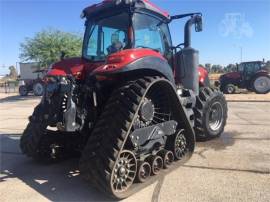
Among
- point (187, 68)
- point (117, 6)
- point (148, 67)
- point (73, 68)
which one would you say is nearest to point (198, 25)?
point (187, 68)

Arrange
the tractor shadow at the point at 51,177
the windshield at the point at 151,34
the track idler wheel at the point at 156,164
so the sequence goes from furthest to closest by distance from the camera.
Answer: the windshield at the point at 151,34, the track idler wheel at the point at 156,164, the tractor shadow at the point at 51,177

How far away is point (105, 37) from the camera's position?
5.50 metres

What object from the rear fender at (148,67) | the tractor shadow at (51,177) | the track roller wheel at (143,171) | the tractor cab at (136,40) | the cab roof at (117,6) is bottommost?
the tractor shadow at (51,177)

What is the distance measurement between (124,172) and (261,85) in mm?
19086

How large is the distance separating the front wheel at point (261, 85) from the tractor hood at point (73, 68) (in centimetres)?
1809

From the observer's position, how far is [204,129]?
22.8ft

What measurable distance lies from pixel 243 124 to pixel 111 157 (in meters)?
6.26

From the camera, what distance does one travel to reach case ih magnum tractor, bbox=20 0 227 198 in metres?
4.13

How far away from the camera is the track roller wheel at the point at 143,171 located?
4428 mm

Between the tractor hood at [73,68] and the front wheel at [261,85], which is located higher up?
the tractor hood at [73,68]

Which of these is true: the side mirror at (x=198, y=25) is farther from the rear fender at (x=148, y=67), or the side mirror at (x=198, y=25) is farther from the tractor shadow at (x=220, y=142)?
the tractor shadow at (x=220, y=142)

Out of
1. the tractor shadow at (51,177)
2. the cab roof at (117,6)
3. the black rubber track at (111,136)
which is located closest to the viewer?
the black rubber track at (111,136)

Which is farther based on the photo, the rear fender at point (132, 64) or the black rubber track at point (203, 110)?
the black rubber track at point (203, 110)

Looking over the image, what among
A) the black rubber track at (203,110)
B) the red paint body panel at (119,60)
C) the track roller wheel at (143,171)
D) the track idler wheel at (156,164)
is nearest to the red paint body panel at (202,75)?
the black rubber track at (203,110)
